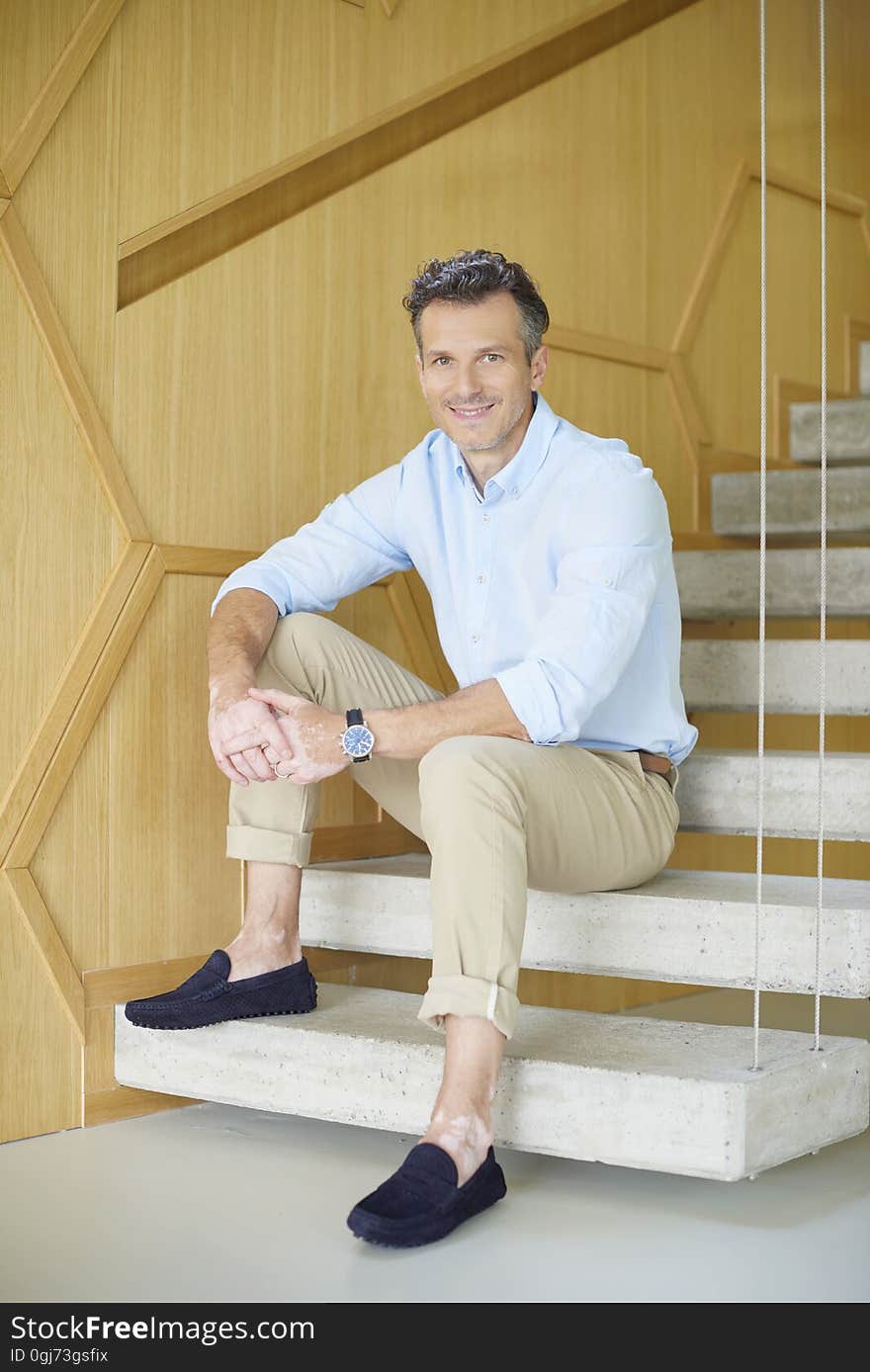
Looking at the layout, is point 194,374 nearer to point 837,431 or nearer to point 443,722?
point 443,722

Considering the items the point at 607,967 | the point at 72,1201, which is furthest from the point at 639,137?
the point at 72,1201

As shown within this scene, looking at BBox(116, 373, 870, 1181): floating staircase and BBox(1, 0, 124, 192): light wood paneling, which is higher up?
BBox(1, 0, 124, 192): light wood paneling

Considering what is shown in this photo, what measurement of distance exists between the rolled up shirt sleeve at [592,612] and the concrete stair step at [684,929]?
1.01ft

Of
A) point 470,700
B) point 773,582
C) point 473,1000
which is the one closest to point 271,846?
point 470,700

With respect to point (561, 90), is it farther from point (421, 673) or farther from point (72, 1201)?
point (72, 1201)

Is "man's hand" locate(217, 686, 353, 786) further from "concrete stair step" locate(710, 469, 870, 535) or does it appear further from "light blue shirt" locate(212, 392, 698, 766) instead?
"concrete stair step" locate(710, 469, 870, 535)

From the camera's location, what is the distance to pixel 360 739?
81.7 inches

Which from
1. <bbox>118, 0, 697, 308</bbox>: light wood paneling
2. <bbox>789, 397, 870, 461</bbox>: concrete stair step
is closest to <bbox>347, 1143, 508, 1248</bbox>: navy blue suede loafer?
<bbox>118, 0, 697, 308</bbox>: light wood paneling

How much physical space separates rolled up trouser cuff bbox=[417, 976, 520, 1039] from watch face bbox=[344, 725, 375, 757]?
13.4 inches

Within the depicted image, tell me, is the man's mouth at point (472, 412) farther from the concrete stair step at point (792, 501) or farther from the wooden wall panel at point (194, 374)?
the concrete stair step at point (792, 501)

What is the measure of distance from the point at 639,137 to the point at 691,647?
1.17m

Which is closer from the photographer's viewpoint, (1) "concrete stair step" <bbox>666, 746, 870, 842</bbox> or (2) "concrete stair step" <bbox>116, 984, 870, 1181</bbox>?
(2) "concrete stair step" <bbox>116, 984, 870, 1181</bbox>

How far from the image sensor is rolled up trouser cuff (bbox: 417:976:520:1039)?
1845 mm

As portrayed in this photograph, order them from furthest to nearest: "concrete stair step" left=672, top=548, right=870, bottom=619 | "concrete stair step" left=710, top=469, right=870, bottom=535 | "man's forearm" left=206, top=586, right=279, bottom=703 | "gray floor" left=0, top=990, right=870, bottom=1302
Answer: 1. "concrete stair step" left=710, top=469, right=870, bottom=535
2. "concrete stair step" left=672, top=548, right=870, bottom=619
3. "man's forearm" left=206, top=586, right=279, bottom=703
4. "gray floor" left=0, top=990, right=870, bottom=1302
